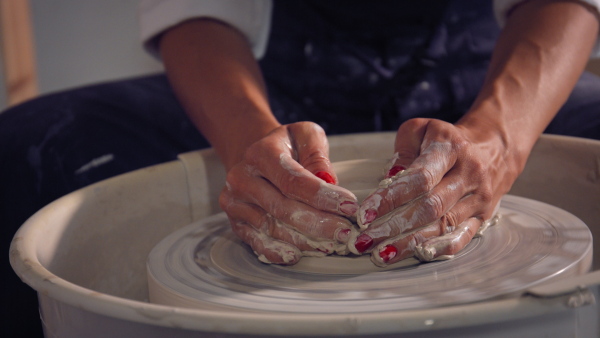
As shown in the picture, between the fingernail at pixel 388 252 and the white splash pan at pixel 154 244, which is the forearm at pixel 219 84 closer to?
the white splash pan at pixel 154 244

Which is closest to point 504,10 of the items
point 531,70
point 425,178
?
point 531,70

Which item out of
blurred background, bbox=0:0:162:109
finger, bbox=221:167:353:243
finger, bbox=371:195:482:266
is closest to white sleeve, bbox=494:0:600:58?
finger, bbox=371:195:482:266

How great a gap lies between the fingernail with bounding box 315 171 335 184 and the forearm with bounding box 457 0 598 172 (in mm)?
287

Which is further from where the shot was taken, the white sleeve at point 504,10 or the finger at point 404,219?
the white sleeve at point 504,10

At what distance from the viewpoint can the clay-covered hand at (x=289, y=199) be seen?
0.70 meters

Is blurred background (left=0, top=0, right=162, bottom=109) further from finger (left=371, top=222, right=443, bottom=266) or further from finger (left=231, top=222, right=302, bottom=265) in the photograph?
finger (left=371, top=222, right=443, bottom=266)

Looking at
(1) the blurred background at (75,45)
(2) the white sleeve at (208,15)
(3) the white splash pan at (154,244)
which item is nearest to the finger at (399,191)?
(3) the white splash pan at (154,244)

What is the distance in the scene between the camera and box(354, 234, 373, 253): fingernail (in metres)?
0.69

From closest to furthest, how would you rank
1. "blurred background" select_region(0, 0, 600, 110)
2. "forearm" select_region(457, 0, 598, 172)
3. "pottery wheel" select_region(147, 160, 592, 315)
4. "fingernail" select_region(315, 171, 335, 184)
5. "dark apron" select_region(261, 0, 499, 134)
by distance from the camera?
"pottery wheel" select_region(147, 160, 592, 315), "fingernail" select_region(315, 171, 335, 184), "forearm" select_region(457, 0, 598, 172), "dark apron" select_region(261, 0, 499, 134), "blurred background" select_region(0, 0, 600, 110)

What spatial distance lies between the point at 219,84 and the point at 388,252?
22.9 inches

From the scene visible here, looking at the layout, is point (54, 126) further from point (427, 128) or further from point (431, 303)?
point (431, 303)

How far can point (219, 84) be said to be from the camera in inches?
45.1

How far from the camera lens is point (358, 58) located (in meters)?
1.36

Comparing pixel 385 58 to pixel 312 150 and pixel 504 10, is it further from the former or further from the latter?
pixel 312 150
